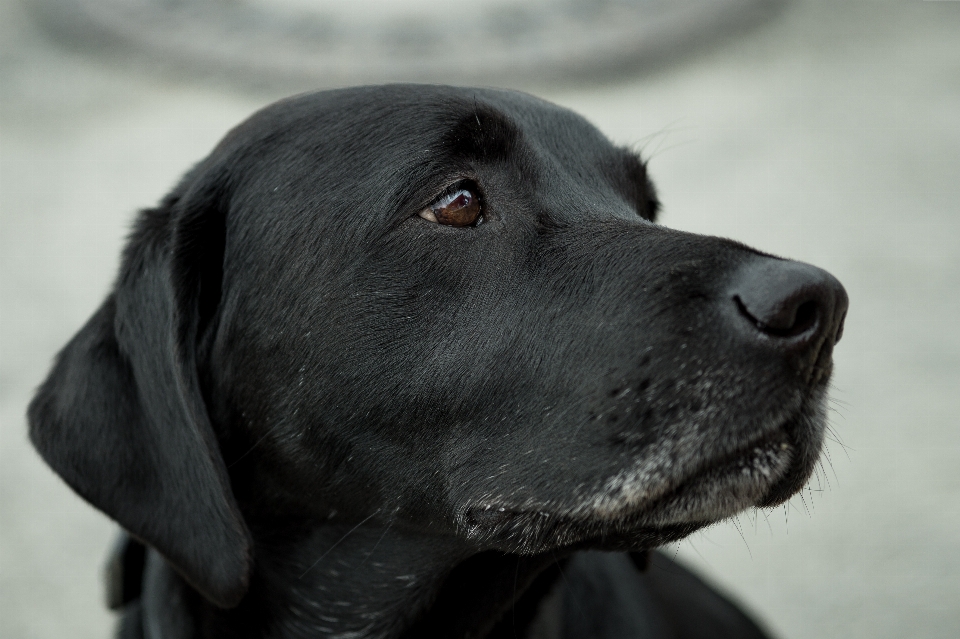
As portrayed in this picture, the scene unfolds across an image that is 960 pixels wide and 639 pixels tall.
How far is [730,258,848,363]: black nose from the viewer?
1687 mm

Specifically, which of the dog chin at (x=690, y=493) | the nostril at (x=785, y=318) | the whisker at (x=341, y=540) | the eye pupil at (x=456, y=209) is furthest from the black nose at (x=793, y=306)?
the whisker at (x=341, y=540)

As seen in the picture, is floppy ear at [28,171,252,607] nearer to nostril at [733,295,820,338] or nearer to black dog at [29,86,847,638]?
black dog at [29,86,847,638]

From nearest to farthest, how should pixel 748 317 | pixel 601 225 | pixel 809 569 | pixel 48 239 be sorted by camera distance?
pixel 748 317
pixel 601 225
pixel 809 569
pixel 48 239

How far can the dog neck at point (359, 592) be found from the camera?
7.46 feet

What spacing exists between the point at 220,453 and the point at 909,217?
5.54 metres

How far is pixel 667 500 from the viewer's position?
5.98 ft

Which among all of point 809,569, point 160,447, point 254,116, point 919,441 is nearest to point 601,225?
point 254,116

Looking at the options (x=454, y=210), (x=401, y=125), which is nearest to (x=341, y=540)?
(x=454, y=210)

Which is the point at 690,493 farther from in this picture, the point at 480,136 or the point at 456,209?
the point at 480,136

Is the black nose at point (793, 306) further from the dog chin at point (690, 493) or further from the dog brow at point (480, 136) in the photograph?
the dog brow at point (480, 136)

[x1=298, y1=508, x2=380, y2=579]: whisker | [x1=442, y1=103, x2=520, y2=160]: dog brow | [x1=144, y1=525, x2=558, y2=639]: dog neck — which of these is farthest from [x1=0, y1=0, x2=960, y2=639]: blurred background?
[x1=442, y1=103, x2=520, y2=160]: dog brow

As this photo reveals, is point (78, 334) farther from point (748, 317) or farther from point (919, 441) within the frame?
point (919, 441)

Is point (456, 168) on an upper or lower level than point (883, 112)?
upper

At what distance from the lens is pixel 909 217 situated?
6.47 m
